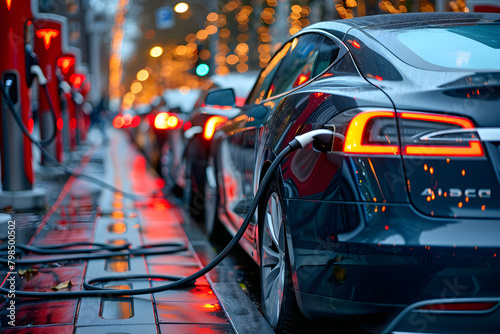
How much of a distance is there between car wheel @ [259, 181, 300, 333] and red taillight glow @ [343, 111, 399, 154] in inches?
25.2

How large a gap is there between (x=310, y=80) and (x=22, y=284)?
232cm

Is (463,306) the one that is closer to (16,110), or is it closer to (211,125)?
(211,125)

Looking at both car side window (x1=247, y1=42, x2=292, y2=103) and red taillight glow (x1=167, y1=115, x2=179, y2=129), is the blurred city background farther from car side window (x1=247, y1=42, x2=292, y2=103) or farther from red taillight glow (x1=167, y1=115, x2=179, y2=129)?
car side window (x1=247, y1=42, x2=292, y2=103)

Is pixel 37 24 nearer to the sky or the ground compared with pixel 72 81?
nearer to the sky

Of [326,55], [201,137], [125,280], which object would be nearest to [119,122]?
[201,137]

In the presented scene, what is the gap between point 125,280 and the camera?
16.9 feet

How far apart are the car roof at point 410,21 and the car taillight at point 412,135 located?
1.00 meters

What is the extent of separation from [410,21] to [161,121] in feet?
28.0

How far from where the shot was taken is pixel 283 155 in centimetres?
355

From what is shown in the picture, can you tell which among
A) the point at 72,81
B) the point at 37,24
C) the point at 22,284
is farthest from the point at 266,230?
the point at 72,81

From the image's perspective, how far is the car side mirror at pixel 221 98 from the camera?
584 cm

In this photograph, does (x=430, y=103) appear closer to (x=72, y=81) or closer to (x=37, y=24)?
(x=37, y=24)

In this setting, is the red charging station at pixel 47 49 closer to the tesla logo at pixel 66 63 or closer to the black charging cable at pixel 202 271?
the tesla logo at pixel 66 63

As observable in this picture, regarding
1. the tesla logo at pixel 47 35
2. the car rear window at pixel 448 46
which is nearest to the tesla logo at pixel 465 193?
the car rear window at pixel 448 46
